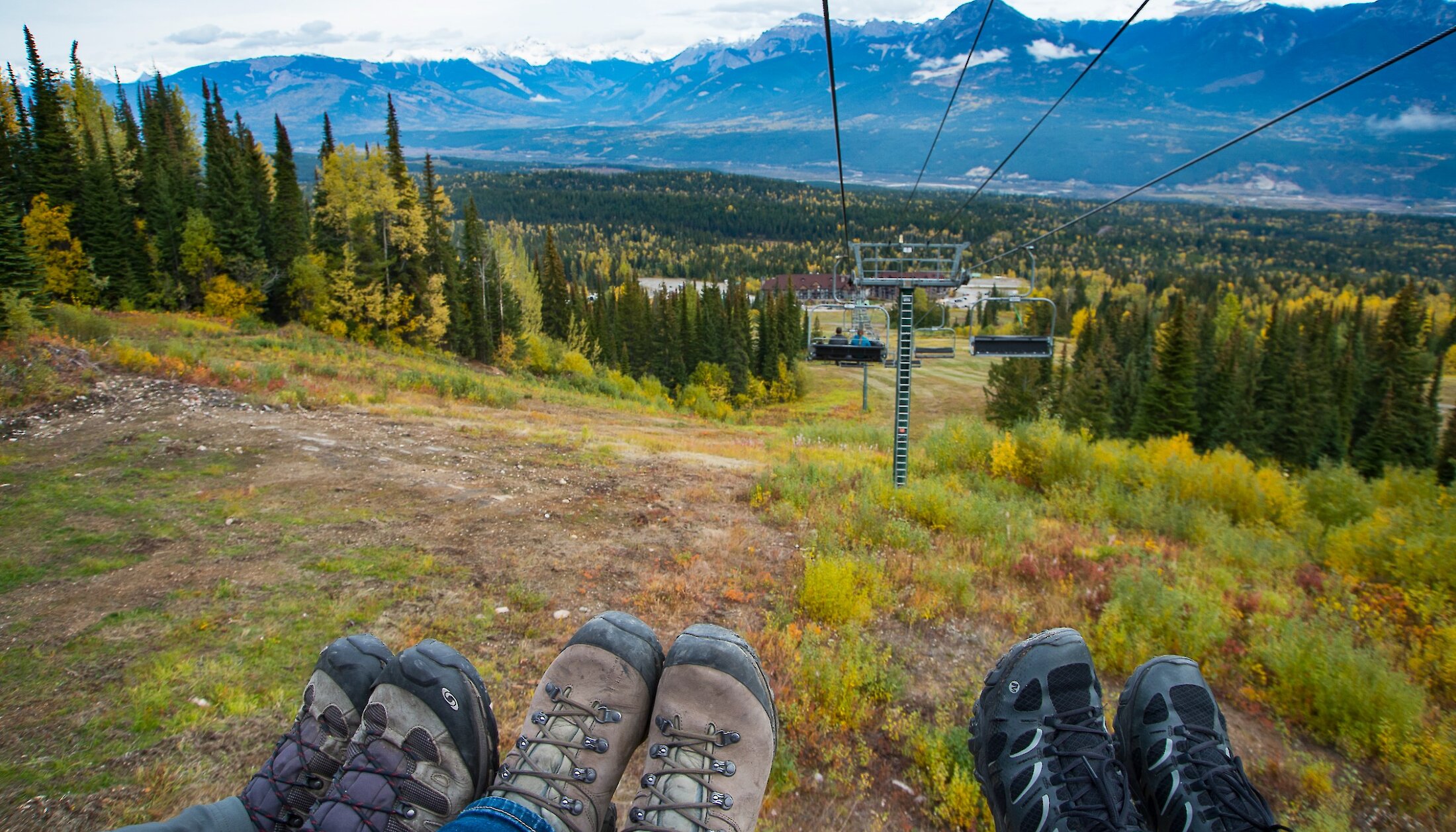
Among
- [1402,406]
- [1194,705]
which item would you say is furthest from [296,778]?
[1402,406]

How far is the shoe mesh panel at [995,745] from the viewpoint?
9.80 ft

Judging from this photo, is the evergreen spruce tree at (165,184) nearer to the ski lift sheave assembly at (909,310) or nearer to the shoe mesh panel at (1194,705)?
the ski lift sheave assembly at (909,310)

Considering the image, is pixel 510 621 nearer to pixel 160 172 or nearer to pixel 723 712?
pixel 723 712

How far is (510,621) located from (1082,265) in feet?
566

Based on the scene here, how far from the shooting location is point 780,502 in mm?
8664

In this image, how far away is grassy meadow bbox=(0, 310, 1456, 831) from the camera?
3.65 meters

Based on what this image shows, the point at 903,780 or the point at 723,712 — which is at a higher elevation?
the point at 723,712

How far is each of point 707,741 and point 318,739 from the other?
5.81ft

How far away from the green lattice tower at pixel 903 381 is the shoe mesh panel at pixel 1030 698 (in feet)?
24.7

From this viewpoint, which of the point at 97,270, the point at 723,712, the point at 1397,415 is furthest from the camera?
the point at 1397,415

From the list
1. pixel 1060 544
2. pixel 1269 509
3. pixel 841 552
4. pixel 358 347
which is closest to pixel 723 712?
pixel 841 552

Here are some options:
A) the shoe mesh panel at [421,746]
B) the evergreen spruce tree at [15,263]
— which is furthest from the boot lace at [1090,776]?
the evergreen spruce tree at [15,263]

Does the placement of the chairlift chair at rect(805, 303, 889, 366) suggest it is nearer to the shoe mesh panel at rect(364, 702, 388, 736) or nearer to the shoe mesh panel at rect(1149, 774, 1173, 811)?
the shoe mesh panel at rect(1149, 774, 1173, 811)

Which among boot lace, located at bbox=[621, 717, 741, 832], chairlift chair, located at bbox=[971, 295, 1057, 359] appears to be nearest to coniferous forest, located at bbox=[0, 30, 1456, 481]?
chairlift chair, located at bbox=[971, 295, 1057, 359]
